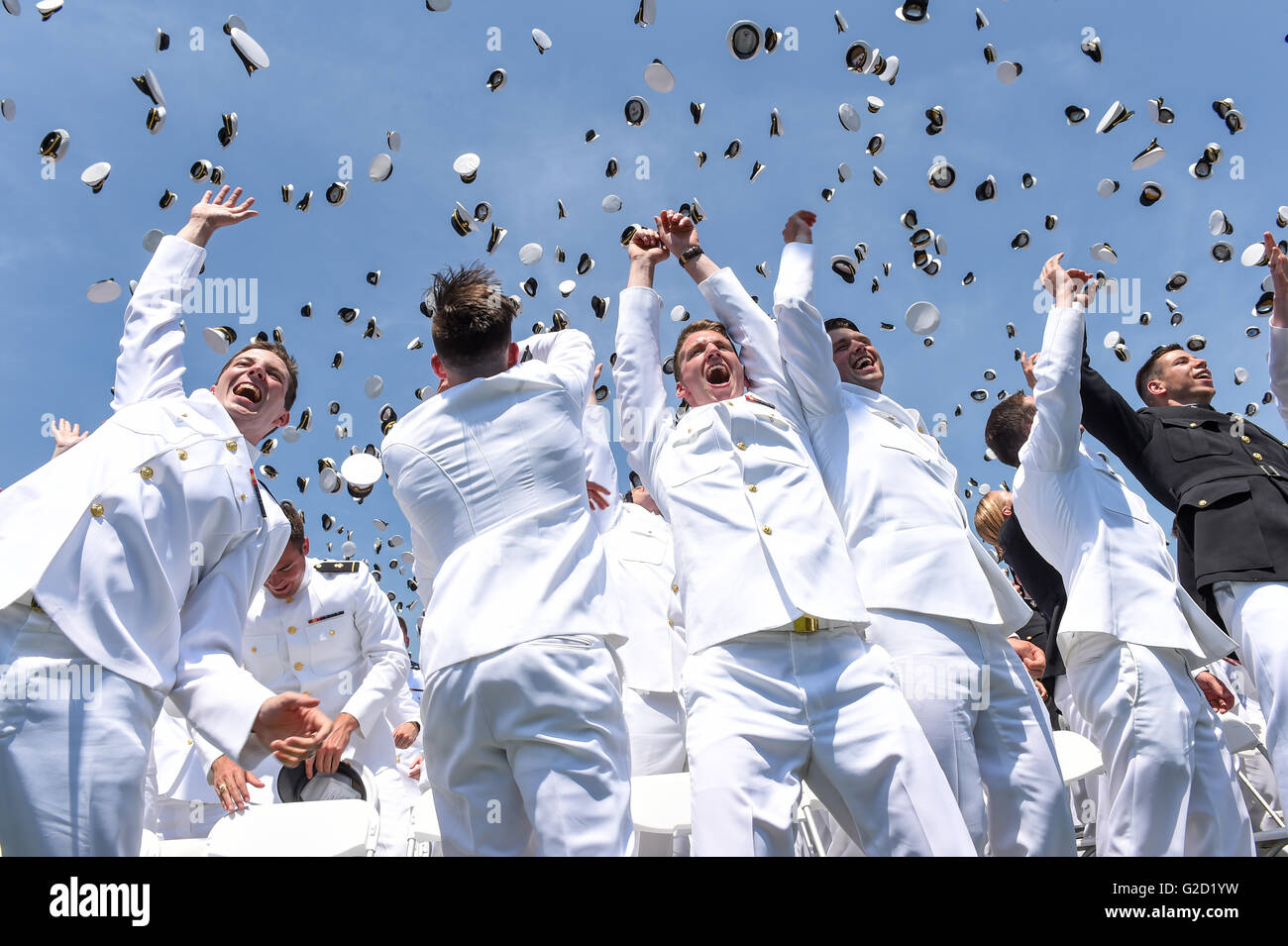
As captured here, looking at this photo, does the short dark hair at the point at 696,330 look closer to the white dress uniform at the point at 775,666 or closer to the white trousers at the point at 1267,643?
the white dress uniform at the point at 775,666

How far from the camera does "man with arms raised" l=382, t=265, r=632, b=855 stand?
2.97 meters

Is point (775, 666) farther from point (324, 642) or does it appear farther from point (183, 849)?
point (324, 642)

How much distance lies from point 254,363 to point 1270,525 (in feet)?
14.6

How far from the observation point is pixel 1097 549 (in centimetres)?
445

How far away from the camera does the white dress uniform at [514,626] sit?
2965 mm

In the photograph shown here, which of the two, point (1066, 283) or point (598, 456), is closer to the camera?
point (1066, 283)

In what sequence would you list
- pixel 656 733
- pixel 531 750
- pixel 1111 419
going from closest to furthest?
pixel 531 750
pixel 1111 419
pixel 656 733

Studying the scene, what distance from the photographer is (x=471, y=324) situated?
12.0 ft

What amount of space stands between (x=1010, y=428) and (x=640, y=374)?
2382 mm

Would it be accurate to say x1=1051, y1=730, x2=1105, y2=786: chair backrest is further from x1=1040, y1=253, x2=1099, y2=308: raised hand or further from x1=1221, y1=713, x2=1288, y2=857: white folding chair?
x1=1040, y1=253, x2=1099, y2=308: raised hand

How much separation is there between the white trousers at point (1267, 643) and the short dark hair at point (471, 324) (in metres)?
3.34

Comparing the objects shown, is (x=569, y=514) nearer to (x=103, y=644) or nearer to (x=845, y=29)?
(x=103, y=644)

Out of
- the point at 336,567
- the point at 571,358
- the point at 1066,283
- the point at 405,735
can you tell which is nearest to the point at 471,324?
the point at 571,358
